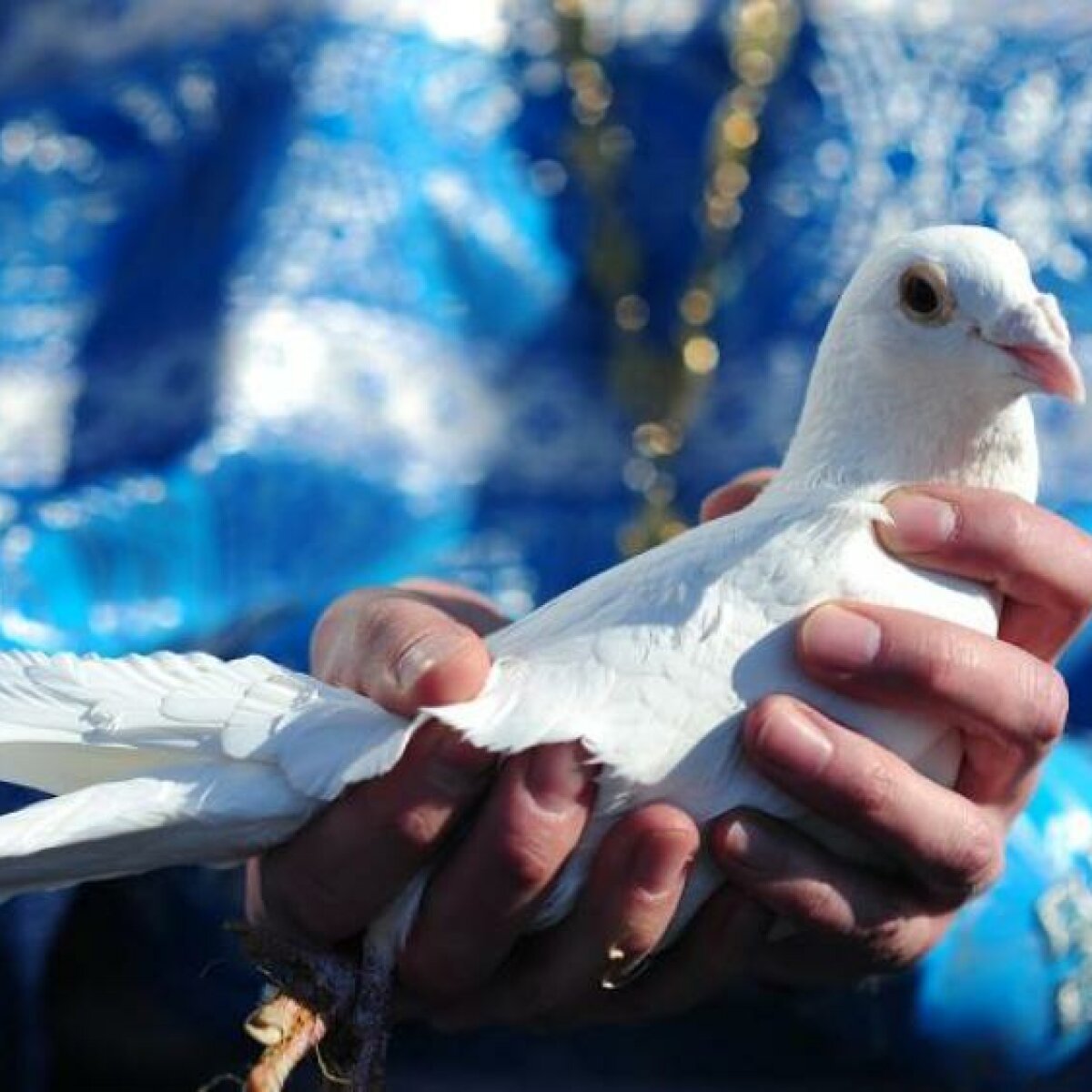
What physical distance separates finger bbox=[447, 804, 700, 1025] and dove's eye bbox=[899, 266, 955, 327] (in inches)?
10.9

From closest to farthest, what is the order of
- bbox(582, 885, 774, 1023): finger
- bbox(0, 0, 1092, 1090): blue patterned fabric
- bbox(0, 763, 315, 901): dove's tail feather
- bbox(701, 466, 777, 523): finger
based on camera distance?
bbox(0, 763, 315, 901): dove's tail feather, bbox(582, 885, 774, 1023): finger, bbox(701, 466, 777, 523): finger, bbox(0, 0, 1092, 1090): blue patterned fabric

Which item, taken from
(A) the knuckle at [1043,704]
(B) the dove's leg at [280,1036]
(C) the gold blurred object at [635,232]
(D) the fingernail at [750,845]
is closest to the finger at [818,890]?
(D) the fingernail at [750,845]

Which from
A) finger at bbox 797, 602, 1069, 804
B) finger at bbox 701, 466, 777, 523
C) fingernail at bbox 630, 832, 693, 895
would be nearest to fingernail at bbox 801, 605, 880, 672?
finger at bbox 797, 602, 1069, 804

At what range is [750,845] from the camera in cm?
89

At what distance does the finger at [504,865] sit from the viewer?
861 mm

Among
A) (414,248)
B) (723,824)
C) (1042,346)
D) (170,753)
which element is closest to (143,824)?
(170,753)

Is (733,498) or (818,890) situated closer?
(818,890)

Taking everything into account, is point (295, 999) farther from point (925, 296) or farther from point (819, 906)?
point (925, 296)

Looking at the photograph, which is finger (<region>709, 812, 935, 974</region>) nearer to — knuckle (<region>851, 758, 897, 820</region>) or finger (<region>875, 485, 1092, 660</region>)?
knuckle (<region>851, 758, 897, 820</region>)

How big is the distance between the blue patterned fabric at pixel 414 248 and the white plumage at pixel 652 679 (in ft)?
0.99

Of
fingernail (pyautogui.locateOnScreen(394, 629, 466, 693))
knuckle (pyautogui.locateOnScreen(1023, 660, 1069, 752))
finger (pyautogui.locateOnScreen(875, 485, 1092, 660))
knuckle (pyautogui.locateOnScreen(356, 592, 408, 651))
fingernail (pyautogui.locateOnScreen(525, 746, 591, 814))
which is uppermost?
finger (pyautogui.locateOnScreen(875, 485, 1092, 660))

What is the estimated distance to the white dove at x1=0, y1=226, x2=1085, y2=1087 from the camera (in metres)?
0.86

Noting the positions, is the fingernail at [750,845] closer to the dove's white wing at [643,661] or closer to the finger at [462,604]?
the dove's white wing at [643,661]

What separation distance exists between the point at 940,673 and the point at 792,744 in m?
0.08
